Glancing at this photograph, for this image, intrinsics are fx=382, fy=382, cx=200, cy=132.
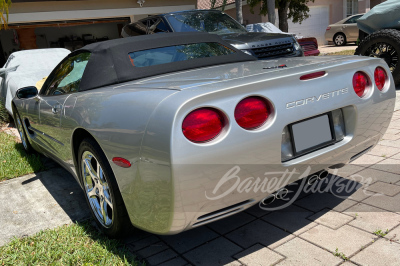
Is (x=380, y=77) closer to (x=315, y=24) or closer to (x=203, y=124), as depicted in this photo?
(x=203, y=124)

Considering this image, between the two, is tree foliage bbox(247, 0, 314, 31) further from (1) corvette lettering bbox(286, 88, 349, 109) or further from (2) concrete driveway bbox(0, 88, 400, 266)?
(1) corvette lettering bbox(286, 88, 349, 109)

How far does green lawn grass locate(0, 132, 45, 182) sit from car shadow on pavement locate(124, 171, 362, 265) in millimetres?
2413

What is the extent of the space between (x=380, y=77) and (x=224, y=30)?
5037mm

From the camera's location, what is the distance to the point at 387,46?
6602 millimetres

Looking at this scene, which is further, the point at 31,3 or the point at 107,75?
the point at 31,3

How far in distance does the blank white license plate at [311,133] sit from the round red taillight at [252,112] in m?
0.24

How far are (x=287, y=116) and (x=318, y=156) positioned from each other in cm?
41

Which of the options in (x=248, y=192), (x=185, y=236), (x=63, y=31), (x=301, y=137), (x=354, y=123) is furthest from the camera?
(x=63, y=31)

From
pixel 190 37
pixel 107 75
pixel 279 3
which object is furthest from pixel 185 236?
pixel 279 3

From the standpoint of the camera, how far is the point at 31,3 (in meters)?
12.4

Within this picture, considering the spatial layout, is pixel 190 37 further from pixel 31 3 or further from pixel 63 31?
pixel 63 31

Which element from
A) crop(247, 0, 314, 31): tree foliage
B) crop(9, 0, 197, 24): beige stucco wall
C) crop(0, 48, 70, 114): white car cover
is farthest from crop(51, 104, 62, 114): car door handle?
crop(247, 0, 314, 31): tree foliage

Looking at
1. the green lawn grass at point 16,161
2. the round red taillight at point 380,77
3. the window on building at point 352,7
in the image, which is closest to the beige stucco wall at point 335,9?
the window on building at point 352,7

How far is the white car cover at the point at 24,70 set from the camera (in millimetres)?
7426
